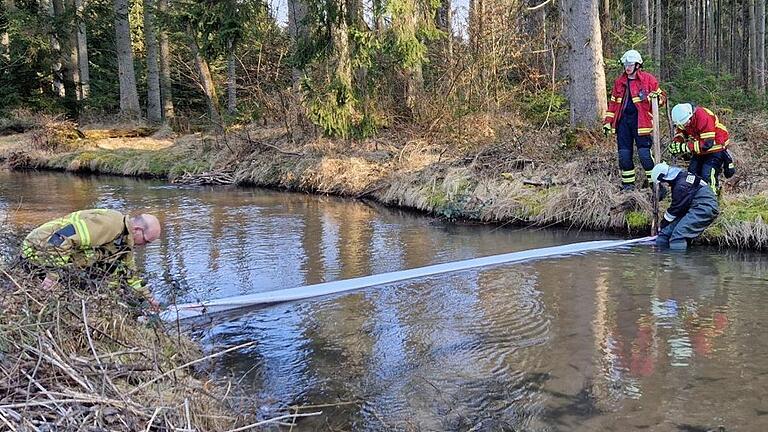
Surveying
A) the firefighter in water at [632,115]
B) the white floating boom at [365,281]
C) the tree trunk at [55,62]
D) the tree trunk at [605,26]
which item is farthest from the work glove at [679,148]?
the tree trunk at [55,62]

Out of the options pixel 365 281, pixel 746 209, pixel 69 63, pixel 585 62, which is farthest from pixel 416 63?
pixel 69 63

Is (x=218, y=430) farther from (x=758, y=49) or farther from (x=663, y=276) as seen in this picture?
(x=758, y=49)

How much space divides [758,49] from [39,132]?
2350 centimetres

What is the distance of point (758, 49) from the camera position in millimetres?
23000

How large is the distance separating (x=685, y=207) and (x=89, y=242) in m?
6.53

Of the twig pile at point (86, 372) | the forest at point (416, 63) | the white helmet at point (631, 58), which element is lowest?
the twig pile at point (86, 372)

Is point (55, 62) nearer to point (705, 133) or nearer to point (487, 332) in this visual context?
point (705, 133)

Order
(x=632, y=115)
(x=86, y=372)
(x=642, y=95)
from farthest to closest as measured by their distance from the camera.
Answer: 1. (x=632, y=115)
2. (x=642, y=95)
3. (x=86, y=372)

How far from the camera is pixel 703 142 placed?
26.6ft

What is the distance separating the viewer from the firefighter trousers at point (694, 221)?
7926 millimetres

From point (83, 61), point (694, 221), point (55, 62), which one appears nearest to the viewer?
point (694, 221)

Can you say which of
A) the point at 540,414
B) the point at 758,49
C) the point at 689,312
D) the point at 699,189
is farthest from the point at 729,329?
the point at 758,49

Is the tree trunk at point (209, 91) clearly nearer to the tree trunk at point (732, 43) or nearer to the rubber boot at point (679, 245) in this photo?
the rubber boot at point (679, 245)

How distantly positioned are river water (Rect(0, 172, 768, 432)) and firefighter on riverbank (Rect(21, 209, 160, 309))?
363 mm
